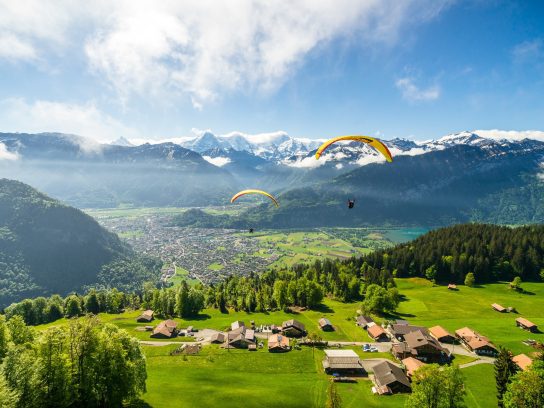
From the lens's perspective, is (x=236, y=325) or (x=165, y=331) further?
(x=236, y=325)

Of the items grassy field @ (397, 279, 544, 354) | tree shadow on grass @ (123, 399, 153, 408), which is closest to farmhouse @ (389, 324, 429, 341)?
grassy field @ (397, 279, 544, 354)

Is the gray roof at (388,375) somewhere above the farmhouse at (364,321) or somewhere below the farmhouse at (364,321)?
above

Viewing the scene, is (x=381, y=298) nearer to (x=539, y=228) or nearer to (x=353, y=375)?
(x=353, y=375)

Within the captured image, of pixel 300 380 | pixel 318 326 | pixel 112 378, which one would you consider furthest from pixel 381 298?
pixel 112 378

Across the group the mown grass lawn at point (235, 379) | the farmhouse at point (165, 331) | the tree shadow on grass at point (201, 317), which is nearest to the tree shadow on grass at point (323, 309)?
the mown grass lawn at point (235, 379)

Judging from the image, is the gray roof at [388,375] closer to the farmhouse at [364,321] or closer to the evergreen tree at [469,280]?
the farmhouse at [364,321]

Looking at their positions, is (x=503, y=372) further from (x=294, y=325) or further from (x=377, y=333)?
(x=294, y=325)

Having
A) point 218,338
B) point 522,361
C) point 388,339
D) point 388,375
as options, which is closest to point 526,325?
point 522,361

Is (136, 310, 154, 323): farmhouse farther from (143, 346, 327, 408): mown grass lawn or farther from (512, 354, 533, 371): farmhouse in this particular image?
(512, 354, 533, 371): farmhouse
